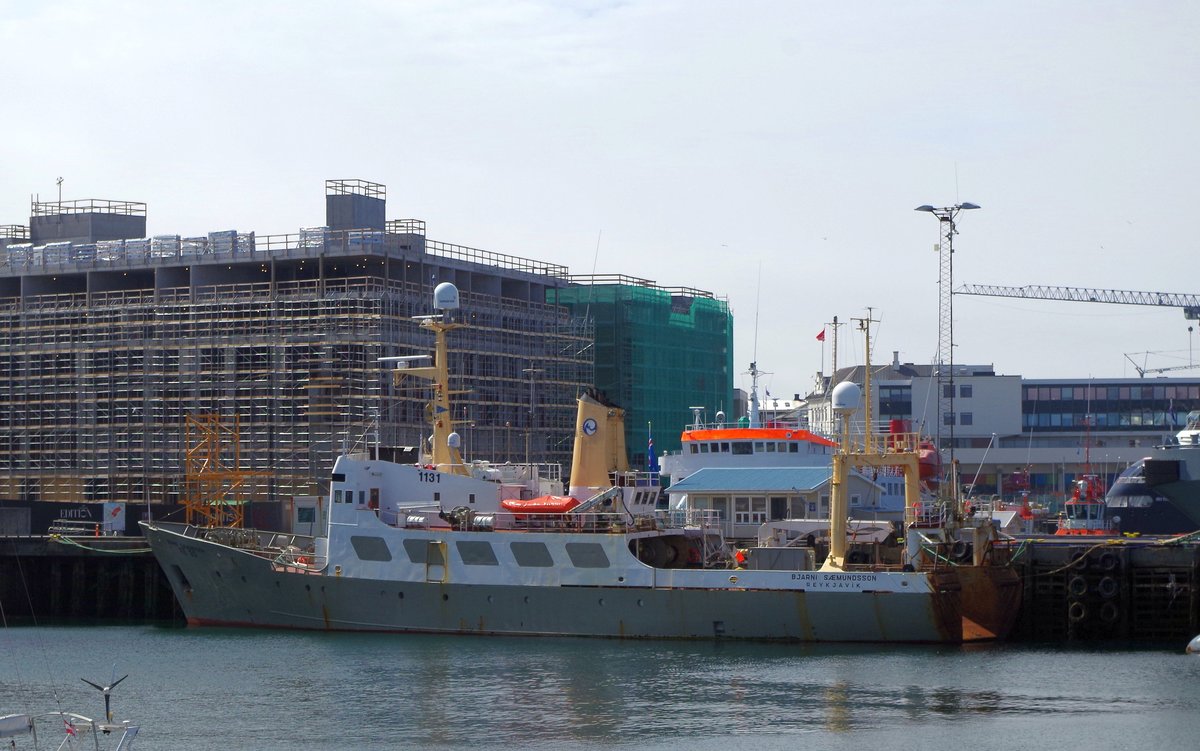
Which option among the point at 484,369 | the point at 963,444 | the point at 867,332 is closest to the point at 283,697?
the point at 867,332

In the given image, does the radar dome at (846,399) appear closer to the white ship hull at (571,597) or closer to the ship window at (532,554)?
the white ship hull at (571,597)

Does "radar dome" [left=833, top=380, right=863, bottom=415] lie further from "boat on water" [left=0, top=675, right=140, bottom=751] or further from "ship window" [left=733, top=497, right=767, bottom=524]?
"boat on water" [left=0, top=675, right=140, bottom=751]

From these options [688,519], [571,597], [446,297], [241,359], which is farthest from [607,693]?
[241,359]

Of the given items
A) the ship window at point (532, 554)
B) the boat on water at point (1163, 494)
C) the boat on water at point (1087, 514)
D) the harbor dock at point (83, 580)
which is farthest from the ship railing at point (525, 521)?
the boat on water at point (1163, 494)

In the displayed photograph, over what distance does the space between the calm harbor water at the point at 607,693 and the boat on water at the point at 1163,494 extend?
1662 cm

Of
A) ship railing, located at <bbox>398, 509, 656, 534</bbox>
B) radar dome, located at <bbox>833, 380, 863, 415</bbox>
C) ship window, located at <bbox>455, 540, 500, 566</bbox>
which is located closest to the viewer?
radar dome, located at <bbox>833, 380, 863, 415</bbox>

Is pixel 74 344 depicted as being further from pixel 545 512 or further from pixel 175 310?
pixel 545 512

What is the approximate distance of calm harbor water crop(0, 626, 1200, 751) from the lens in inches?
1293

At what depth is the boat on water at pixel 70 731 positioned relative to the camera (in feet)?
80.1

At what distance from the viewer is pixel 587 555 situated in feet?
149

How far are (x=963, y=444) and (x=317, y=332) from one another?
171ft

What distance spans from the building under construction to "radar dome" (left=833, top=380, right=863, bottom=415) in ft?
91.7

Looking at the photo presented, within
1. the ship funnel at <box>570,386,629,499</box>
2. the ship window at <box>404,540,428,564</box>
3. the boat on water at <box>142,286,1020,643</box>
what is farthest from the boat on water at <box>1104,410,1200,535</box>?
the ship window at <box>404,540,428,564</box>

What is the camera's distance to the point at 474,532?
1822 inches
